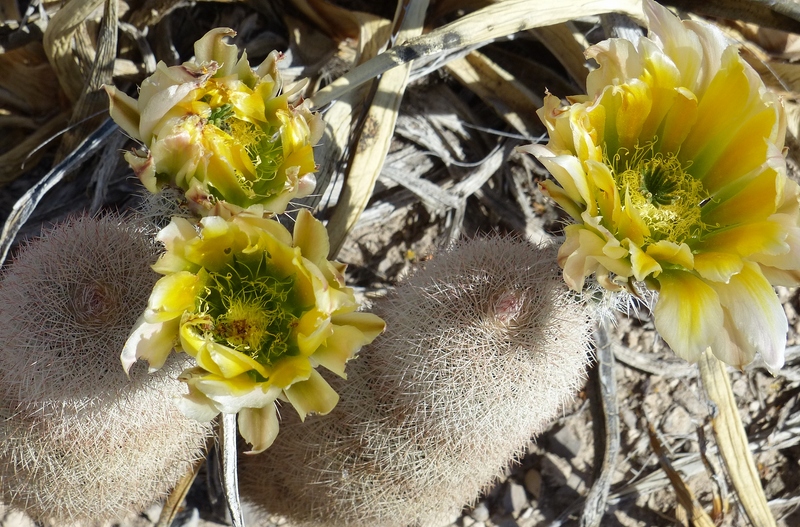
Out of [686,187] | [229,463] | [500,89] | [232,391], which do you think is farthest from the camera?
[500,89]

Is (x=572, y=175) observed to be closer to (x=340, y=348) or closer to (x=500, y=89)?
(x=340, y=348)

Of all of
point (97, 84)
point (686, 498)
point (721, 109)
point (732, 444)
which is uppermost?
point (721, 109)

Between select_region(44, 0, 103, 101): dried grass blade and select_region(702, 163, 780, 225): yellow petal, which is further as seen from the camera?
select_region(44, 0, 103, 101): dried grass blade

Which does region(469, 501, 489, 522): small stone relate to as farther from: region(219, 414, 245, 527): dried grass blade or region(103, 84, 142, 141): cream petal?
region(103, 84, 142, 141): cream petal

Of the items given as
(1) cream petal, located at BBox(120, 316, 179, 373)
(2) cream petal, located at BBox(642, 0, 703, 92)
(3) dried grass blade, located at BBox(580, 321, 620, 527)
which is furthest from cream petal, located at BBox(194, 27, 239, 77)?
(3) dried grass blade, located at BBox(580, 321, 620, 527)

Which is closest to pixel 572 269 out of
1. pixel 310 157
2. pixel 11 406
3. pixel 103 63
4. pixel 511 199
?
pixel 310 157

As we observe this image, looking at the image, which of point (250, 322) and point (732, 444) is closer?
point (250, 322)

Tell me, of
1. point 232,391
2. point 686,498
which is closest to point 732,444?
point 686,498
